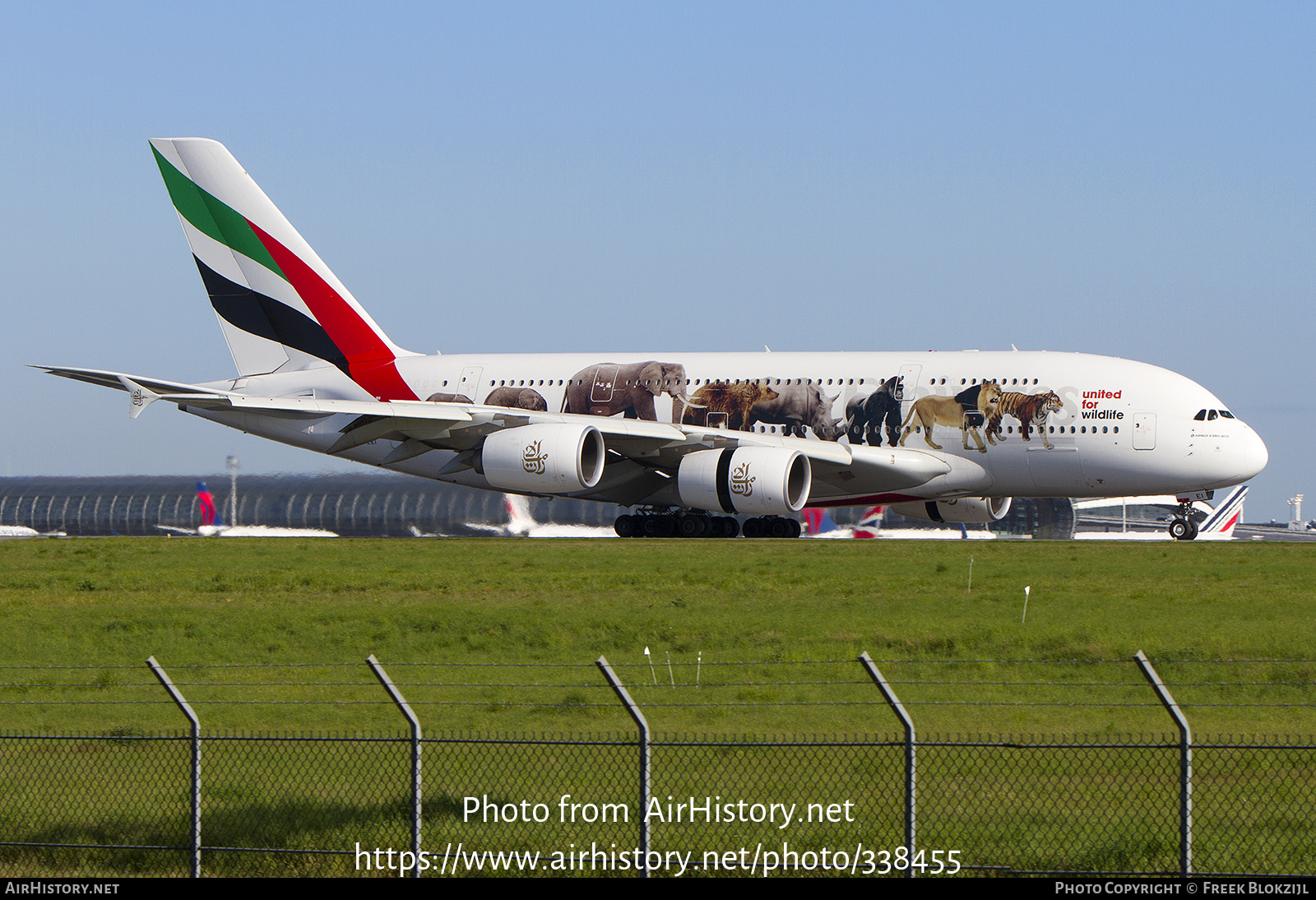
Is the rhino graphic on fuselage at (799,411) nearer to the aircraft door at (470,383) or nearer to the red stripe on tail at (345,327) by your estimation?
the aircraft door at (470,383)

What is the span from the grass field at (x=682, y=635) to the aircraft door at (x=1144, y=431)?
256cm

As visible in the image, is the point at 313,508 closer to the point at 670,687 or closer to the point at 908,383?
the point at 908,383

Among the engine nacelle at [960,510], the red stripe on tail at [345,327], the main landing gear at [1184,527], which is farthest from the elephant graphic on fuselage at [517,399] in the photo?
the main landing gear at [1184,527]

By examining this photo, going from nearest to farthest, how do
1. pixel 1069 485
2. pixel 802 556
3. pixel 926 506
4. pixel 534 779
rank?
pixel 534 779, pixel 802 556, pixel 1069 485, pixel 926 506

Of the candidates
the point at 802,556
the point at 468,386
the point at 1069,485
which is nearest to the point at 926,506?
the point at 1069,485

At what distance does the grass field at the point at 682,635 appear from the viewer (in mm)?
Result: 17625

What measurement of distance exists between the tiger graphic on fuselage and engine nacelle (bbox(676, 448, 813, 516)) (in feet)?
14.7

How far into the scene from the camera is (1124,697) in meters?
18.6
